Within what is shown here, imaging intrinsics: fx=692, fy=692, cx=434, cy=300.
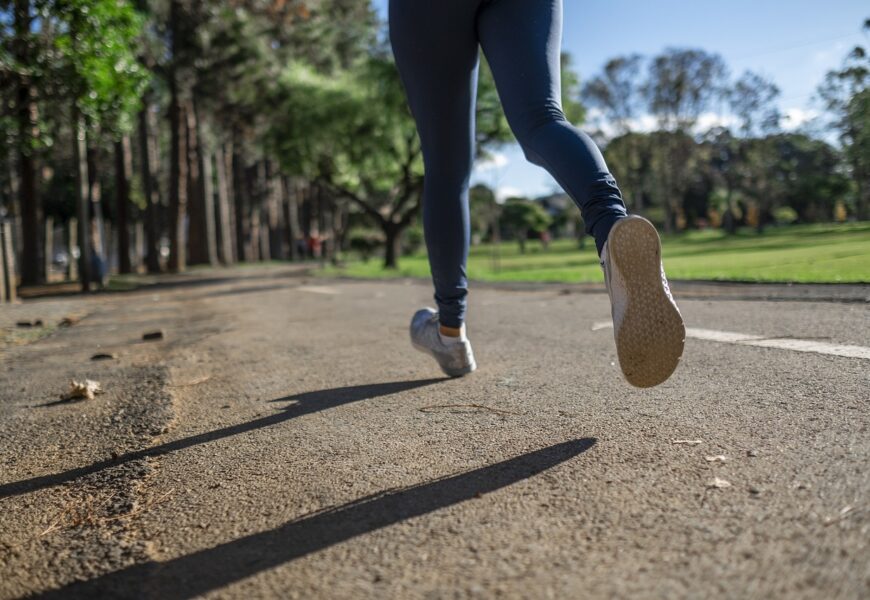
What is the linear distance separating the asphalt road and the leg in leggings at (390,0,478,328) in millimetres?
448

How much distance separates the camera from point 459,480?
149 centimetres

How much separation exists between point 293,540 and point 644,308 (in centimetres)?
95

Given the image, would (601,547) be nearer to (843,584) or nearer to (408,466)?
(843,584)

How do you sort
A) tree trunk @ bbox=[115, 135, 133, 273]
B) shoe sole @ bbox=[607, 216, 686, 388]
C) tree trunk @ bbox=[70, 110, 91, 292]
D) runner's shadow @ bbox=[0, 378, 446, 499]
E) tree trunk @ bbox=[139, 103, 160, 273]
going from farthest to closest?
tree trunk @ bbox=[139, 103, 160, 273], tree trunk @ bbox=[115, 135, 133, 273], tree trunk @ bbox=[70, 110, 91, 292], runner's shadow @ bbox=[0, 378, 446, 499], shoe sole @ bbox=[607, 216, 686, 388]

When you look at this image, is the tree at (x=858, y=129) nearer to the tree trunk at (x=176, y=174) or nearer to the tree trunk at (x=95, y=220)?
the tree trunk at (x=95, y=220)

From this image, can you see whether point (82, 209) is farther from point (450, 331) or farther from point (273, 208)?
point (273, 208)

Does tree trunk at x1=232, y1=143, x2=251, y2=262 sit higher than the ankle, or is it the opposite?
tree trunk at x1=232, y1=143, x2=251, y2=262

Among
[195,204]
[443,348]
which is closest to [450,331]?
[443,348]

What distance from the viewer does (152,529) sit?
139cm

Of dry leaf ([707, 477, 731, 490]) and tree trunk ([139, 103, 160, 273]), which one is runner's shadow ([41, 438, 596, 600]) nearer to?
dry leaf ([707, 477, 731, 490])

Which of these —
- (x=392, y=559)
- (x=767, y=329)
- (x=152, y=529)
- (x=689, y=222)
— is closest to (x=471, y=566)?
(x=392, y=559)

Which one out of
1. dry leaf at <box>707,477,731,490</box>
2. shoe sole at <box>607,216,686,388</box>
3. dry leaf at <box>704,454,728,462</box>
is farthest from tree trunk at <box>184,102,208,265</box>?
dry leaf at <box>707,477,731,490</box>

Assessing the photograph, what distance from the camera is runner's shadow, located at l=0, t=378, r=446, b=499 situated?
1760mm

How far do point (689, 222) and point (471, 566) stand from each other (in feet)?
280
